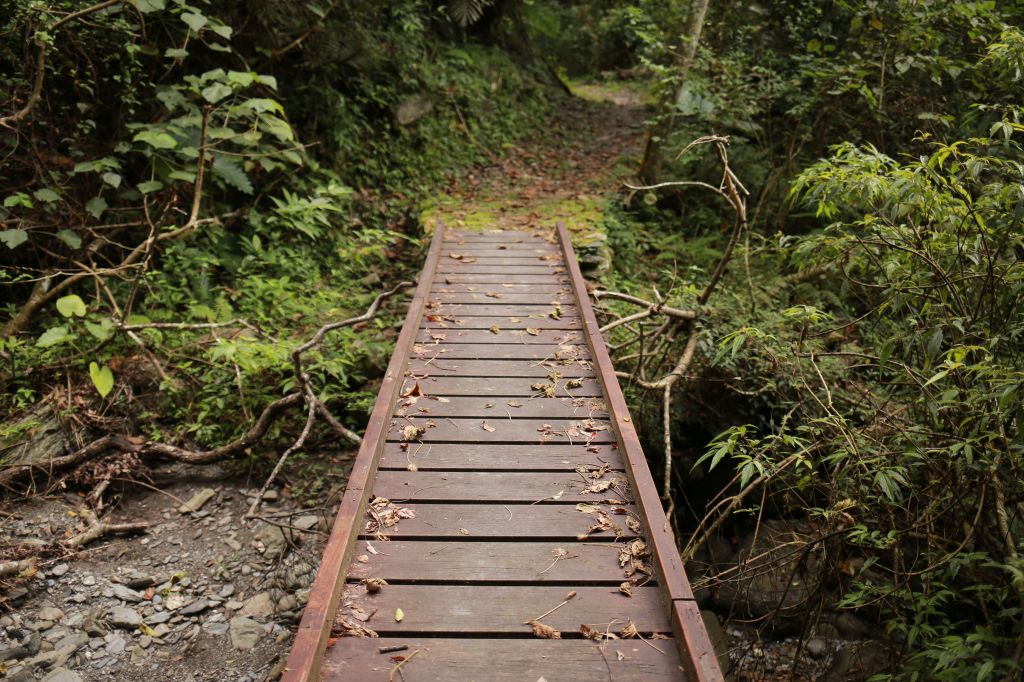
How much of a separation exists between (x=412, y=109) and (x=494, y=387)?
7.60m

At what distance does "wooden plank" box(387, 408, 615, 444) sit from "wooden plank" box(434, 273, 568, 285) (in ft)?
8.46

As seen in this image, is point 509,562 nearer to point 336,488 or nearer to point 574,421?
point 574,421

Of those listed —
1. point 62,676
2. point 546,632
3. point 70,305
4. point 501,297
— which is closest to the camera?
point 546,632

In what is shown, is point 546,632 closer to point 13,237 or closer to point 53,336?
point 53,336

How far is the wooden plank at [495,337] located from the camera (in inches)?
220

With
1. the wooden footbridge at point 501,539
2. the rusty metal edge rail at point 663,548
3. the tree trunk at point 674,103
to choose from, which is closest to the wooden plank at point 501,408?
the wooden footbridge at point 501,539

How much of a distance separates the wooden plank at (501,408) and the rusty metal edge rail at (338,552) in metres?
0.22

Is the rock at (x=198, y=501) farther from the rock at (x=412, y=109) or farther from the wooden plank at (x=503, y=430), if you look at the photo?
the rock at (x=412, y=109)

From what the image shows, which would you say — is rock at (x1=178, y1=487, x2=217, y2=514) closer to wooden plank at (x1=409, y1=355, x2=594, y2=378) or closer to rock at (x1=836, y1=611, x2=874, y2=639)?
wooden plank at (x1=409, y1=355, x2=594, y2=378)

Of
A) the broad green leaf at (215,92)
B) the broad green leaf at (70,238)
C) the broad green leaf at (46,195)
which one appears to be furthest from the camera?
the broad green leaf at (215,92)

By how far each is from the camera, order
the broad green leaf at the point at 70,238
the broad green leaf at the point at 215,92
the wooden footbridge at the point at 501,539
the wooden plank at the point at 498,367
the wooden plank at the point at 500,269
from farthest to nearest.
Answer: the wooden plank at the point at 500,269 < the broad green leaf at the point at 215,92 < the broad green leaf at the point at 70,238 < the wooden plank at the point at 498,367 < the wooden footbridge at the point at 501,539

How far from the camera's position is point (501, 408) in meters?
4.61

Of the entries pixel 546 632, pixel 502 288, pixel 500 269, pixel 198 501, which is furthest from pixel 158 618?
pixel 500 269

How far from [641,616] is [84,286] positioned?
6685mm
